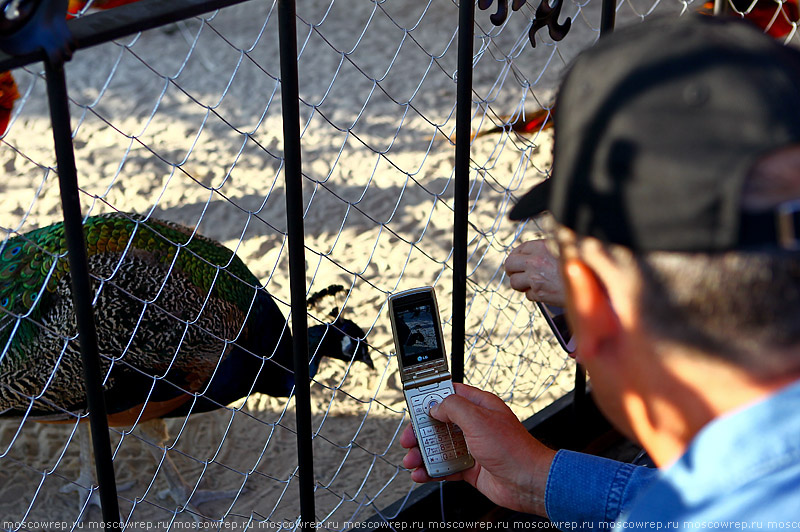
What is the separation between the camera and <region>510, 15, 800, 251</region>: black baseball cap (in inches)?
27.4

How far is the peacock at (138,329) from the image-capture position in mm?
2363

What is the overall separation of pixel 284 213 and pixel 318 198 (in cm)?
22

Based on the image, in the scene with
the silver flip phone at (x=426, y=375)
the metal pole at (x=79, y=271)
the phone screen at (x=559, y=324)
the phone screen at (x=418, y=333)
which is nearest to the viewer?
the metal pole at (x=79, y=271)

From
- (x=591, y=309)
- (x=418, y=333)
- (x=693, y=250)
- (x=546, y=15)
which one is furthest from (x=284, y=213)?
(x=693, y=250)

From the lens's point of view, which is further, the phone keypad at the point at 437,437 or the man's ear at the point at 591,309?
the phone keypad at the point at 437,437

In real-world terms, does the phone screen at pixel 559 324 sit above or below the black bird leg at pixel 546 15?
below

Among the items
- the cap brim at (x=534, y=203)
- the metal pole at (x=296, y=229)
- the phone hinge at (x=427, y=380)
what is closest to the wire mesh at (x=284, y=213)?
the metal pole at (x=296, y=229)

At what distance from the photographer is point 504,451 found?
1382mm

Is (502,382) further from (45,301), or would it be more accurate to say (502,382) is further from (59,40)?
(59,40)

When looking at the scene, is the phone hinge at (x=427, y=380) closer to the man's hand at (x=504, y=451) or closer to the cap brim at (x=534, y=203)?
the man's hand at (x=504, y=451)

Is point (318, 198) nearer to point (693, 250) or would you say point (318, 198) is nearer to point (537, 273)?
point (537, 273)

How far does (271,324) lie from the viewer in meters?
2.74

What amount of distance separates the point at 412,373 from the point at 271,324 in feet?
4.15

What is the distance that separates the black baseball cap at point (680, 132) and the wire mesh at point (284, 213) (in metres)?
0.75
